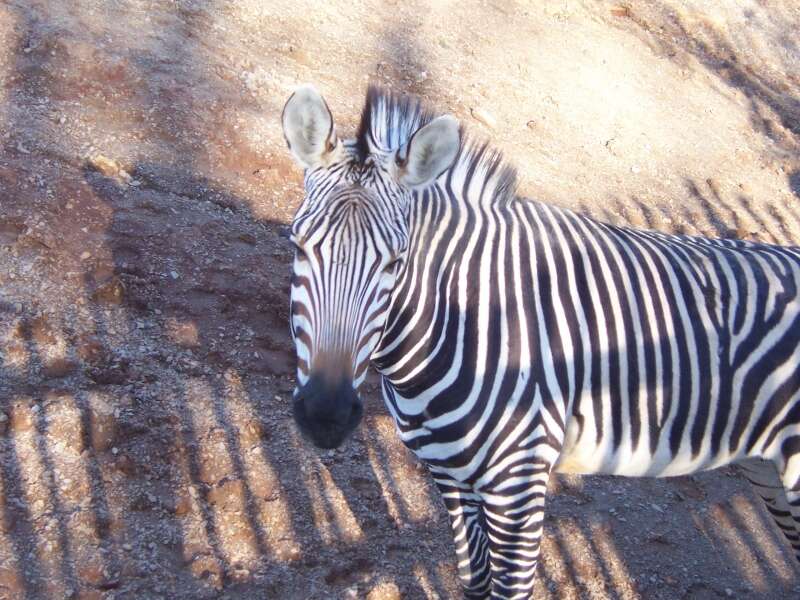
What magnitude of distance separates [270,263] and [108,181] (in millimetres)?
1701

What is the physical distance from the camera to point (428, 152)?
10.5ft

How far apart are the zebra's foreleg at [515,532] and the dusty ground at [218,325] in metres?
1.07

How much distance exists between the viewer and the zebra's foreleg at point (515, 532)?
3607mm

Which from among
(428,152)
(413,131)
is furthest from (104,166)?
(428,152)

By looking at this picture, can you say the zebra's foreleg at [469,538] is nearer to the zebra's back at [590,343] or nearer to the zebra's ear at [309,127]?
the zebra's back at [590,343]

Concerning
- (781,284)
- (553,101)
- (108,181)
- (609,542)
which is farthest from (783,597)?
(553,101)

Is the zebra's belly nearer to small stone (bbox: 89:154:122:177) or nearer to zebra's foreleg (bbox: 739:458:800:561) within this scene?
zebra's foreleg (bbox: 739:458:800:561)

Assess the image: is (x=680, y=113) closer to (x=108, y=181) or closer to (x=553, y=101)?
(x=553, y=101)

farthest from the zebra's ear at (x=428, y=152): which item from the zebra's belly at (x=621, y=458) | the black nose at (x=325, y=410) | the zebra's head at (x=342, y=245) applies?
the zebra's belly at (x=621, y=458)

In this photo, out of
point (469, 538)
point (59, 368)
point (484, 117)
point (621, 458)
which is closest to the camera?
point (621, 458)

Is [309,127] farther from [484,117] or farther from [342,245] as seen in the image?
[484,117]

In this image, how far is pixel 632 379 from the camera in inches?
151

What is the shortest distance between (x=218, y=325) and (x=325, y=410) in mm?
3472

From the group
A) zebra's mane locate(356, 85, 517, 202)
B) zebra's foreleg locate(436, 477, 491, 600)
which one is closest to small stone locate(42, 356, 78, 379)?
zebra's foreleg locate(436, 477, 491, 600)
